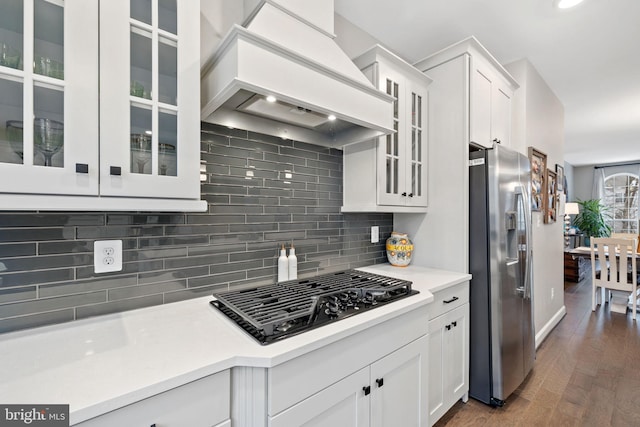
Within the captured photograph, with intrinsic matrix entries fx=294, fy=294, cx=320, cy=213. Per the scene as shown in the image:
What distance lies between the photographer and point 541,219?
316cm

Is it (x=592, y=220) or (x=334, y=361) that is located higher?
(x=592, y=220)

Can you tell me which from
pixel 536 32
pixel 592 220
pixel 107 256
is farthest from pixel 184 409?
pixel 592 220

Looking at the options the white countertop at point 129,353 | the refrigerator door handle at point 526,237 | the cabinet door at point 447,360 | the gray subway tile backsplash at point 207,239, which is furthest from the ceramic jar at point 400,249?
the white countertop at point 129,353

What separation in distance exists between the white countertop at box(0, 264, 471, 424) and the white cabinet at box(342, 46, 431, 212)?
2.89 feet

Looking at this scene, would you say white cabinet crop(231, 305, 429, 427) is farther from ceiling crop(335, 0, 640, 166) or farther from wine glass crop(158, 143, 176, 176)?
ceiling crop(335, 0, 640, 166)

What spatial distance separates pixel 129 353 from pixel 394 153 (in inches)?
70.3

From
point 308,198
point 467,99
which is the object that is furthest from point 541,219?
point 308,198

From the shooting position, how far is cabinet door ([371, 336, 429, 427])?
51.3 inches

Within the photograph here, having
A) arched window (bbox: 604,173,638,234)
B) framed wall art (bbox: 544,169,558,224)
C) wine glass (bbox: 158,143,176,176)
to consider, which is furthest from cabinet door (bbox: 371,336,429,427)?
arched window (bbox: 604,173,638,234)

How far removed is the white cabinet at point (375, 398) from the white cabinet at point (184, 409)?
185 millimetres

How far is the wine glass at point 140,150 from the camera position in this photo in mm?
1022

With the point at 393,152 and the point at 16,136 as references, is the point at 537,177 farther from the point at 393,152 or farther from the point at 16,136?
the point at 16,136

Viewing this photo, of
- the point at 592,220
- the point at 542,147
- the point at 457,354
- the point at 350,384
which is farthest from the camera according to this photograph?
the point at 592,220

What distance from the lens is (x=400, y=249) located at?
2.28 meters
